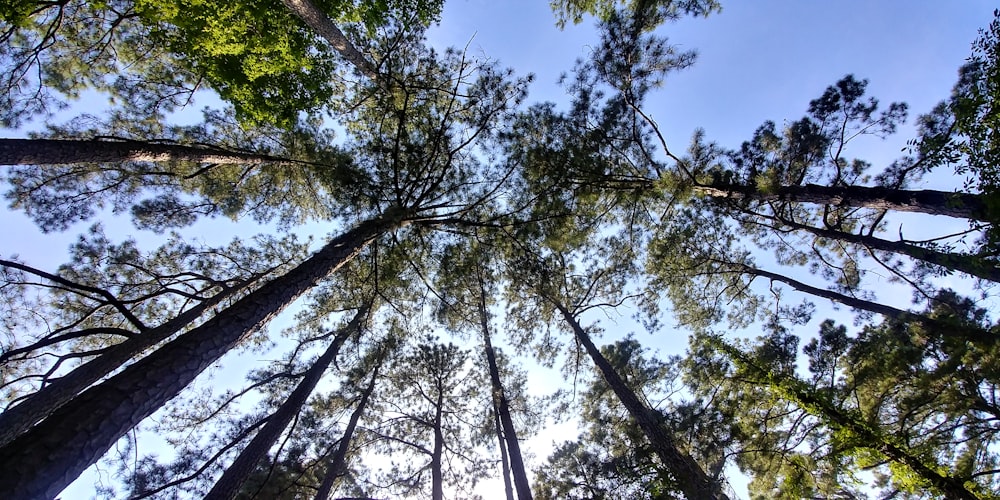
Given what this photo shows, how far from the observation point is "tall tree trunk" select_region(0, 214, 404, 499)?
177 cm

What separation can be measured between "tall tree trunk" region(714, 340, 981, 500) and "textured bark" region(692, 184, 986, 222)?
123 inches

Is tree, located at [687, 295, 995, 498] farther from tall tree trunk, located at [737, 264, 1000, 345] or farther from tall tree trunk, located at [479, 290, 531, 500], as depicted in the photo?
tall tree trunk, located at [479, 290, 531, 500]

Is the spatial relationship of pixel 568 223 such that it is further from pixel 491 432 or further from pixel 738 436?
pixel 491 432

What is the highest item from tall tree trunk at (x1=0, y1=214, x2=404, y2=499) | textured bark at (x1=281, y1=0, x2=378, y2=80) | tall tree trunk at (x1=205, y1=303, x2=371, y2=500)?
textured bark at (x1=281, y1=0, x2=378, y2=80)

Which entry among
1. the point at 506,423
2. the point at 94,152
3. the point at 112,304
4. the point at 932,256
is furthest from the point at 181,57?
the point at 932,256

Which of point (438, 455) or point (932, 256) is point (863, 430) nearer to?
point (932, 256)

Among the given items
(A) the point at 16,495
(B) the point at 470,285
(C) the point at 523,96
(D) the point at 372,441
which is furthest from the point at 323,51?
(D) the point at 372,441

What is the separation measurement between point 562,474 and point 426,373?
14.5 ft

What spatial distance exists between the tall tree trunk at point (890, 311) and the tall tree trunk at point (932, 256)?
3.50ft

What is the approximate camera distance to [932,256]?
5398 millimetres

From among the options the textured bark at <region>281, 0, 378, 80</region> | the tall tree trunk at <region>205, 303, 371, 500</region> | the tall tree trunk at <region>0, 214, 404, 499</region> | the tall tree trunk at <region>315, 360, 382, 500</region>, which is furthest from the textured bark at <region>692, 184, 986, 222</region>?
the tall tree trunk at <region>315, 360, 382, 500</region>

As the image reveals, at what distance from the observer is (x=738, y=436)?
6.97 meters

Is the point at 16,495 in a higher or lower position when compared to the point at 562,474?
lower

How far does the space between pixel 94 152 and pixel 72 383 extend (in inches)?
127
